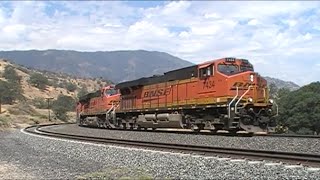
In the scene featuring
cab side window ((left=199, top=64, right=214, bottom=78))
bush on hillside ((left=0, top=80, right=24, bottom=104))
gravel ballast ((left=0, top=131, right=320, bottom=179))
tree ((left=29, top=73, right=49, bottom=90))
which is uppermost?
tree ((left=29, top=73, right=49, bottom=90))

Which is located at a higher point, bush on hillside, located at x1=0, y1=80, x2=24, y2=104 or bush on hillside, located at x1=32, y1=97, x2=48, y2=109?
bush on hillside, located at x1=0, y1=80, x2=24, y2=104

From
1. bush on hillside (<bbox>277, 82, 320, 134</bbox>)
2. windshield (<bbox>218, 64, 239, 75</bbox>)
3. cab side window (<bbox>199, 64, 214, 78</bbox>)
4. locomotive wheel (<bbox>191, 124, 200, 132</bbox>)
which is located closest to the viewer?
windshield (<bbox>218, 64, 239, 75</bbox>)

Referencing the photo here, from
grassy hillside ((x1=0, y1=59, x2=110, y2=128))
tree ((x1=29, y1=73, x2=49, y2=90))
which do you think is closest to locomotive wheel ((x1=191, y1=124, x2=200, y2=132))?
grassy hillside ((x1=0, y1=59, x2=110, y2=128))

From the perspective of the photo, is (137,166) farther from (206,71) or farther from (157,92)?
(157,92)

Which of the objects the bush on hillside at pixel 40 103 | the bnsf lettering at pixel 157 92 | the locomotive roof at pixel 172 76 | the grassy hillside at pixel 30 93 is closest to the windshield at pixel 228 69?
the locomotive roof at pixel 172 76

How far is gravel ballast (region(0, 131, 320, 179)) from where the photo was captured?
9694 millimetres

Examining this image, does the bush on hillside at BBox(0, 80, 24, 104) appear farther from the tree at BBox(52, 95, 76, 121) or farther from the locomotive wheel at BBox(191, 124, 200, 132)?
the locomotive wheel at BBox(191, 124, 200, 132)

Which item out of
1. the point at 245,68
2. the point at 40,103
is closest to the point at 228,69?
the point at 245,68

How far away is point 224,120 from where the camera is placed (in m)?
21.1

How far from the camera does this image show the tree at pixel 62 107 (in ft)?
246

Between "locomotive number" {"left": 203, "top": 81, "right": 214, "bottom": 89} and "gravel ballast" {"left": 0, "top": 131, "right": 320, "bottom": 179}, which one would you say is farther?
"locomotive number" {"left": 203, "top": 81, "right": 214, "bottom": 89}

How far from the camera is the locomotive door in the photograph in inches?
Result: 894

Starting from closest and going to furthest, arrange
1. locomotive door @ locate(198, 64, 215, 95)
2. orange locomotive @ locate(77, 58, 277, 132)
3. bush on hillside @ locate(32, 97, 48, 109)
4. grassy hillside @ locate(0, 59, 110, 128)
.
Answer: orange locomotive @ locate(77, 58, 277, 132) < locomotive door @ locate(198, 64, 215, 95) < grassy hillside @ locate(0, 59, 110, 128) < bush on hillside @ locate(32, 97, 48, 109)

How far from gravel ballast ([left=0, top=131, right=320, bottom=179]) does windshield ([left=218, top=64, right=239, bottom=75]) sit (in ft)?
27.3
